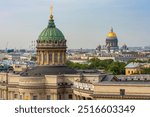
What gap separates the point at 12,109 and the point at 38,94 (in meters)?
42.4

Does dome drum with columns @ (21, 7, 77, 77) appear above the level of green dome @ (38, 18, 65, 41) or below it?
below

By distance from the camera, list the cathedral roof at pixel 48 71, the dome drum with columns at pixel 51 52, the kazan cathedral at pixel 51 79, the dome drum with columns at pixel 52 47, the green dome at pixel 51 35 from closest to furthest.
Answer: the kazan cathedral at pixel 51 79, the cathedral roof at pixel 48 71, the dome drum with columns at pixel 51 52, the dome drum with columns at pixel 52 47, the green dome at pixel 51 35

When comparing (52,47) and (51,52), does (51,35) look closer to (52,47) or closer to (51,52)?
(52,47)

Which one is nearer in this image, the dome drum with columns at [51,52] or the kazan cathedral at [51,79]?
the kazan cathedral at [51,79]

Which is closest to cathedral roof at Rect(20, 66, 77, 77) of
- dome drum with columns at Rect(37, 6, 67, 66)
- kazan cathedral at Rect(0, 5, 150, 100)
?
kazan cathedral at Rect(0, 5, 150, 100)

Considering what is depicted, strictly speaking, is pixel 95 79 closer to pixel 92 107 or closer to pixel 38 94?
pixel 38 94

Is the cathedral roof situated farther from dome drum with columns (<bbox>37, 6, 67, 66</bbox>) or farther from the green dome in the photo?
the green dome

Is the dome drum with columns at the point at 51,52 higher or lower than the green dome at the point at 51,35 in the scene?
lower

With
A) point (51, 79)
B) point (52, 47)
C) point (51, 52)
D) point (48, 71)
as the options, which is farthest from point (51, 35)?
point (51, 79)

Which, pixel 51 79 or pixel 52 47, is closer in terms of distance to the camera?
pixel 51 79

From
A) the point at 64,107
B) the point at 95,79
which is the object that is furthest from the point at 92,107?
the point at 95,79

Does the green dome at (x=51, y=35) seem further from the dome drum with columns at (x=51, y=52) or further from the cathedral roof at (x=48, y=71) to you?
the cathedral roof at (x=48, y=71)

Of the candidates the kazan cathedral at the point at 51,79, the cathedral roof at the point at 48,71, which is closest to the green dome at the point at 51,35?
the kazan cathedral at the point at 51,79

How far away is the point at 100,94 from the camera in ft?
161
